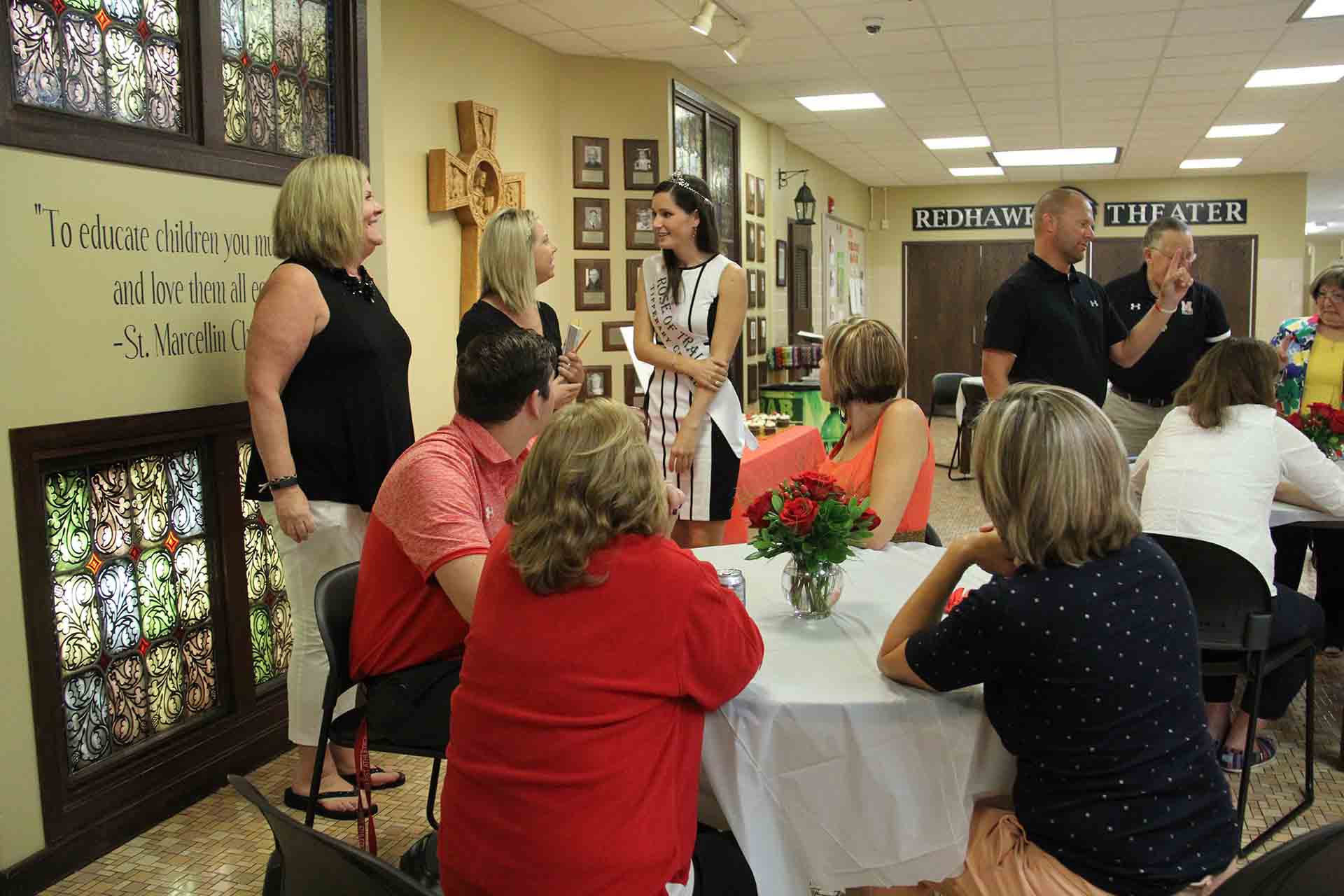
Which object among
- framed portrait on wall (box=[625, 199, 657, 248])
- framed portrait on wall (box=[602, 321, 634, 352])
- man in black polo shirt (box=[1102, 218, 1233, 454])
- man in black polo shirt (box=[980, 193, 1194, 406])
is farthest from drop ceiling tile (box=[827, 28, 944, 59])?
man in black polo shirt (box=[980, 193, 1194, 406])

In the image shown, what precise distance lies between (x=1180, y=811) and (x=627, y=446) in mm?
865

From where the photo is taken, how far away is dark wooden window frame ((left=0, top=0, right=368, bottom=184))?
8.07 feet

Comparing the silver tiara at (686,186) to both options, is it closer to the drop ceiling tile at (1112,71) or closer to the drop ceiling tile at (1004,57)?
the drop ceiling tile at (1004,57)

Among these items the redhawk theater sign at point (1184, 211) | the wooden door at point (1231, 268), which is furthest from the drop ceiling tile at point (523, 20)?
the redhawk theater sign at point (1184, 211)

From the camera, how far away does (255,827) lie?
2900 millimetres

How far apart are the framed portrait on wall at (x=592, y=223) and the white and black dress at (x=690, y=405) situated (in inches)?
114

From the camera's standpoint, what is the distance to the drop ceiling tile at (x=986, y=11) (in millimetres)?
5430

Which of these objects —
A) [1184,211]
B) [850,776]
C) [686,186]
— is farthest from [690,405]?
[1184,211]

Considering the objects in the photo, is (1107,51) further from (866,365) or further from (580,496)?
(580,496)

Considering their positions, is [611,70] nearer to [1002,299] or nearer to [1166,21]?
[1166,21]

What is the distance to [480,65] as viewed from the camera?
5.41m

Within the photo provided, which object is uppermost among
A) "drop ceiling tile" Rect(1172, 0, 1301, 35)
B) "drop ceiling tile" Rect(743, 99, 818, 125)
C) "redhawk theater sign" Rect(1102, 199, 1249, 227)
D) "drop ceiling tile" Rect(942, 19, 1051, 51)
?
"drop ceiling tile" Rect(743, 99, 818, 125)

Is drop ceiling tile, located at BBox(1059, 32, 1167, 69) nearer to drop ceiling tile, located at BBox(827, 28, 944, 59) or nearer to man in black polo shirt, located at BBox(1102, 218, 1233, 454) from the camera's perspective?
drop ceiling tile, located at BBox(827, 28, 944, 59)

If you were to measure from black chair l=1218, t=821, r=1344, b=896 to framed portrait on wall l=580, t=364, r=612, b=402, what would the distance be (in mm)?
5311
